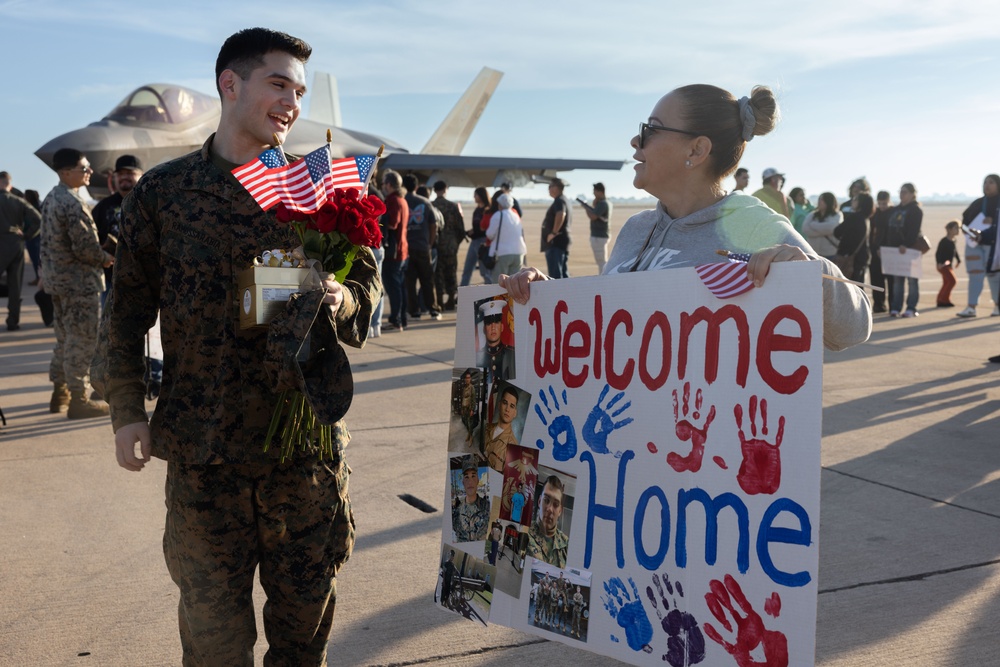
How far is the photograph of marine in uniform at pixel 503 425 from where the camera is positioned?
9.37 feet

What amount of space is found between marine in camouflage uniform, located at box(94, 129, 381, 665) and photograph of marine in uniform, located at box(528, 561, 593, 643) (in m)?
0.63

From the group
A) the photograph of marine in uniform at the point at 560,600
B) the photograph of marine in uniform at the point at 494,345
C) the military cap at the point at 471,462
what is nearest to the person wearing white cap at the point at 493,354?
the photograph of marine in uniform at the point at 494,345

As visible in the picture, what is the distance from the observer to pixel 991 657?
3.28 meters

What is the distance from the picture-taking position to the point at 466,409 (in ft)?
9.85

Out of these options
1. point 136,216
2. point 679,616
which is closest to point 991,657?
point 679,616

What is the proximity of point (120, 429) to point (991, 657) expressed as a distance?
122 inches

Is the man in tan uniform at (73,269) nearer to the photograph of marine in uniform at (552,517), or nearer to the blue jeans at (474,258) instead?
the photograph of marine in uniform at (552,517)

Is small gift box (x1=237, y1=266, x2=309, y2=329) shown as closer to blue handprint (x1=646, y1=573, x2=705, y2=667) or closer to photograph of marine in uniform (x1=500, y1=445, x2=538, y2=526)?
photograph of marine in uniform (x1=500, y1=445, x2=538, y2=526)

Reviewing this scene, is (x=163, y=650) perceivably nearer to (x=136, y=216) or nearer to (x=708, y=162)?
(x=136, y=216)

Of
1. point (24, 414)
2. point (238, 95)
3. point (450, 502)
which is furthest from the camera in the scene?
point (24, 414)

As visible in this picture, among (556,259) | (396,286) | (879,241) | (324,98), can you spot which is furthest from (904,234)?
(324,98)

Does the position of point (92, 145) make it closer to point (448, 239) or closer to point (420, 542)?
point (448, 239)

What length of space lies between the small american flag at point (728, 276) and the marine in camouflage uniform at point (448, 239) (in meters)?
11.6

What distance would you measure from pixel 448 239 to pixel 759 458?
39.6 feet
